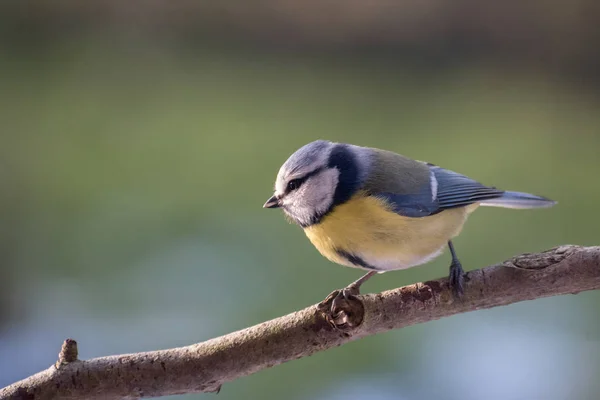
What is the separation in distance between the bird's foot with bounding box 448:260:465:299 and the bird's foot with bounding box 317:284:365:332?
13 centimetres

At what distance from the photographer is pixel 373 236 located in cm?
86

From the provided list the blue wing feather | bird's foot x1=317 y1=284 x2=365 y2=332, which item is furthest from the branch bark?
the blue wing feather

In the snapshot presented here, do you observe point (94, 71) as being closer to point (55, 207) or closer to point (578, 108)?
point (55, 207)

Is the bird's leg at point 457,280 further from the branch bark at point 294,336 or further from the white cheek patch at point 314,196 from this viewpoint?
the white cheek patch at point 314,196

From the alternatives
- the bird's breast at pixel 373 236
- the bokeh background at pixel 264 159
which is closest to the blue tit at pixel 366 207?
the bird's breast at pixel 373 236

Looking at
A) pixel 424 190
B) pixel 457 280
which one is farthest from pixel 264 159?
pixel 457 280

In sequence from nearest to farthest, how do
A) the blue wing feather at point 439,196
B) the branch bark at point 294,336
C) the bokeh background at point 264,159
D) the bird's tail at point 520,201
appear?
1. the branch bark at point 294,336
2. the blue wing feather at point 439,196
3. the bird's tail at point 520,201
4. the bokeh background at point 264,159

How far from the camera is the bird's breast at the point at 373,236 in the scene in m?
0.86

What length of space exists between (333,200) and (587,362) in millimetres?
917

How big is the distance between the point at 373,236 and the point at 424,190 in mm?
150

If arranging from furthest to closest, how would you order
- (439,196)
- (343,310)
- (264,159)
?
(264,159) → (439,196) → (343,310)

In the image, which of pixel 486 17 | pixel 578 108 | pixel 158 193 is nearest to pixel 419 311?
pixel 158 193

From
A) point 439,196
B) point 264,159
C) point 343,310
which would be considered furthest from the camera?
point 264,159

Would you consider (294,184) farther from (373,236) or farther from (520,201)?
(520,201)
